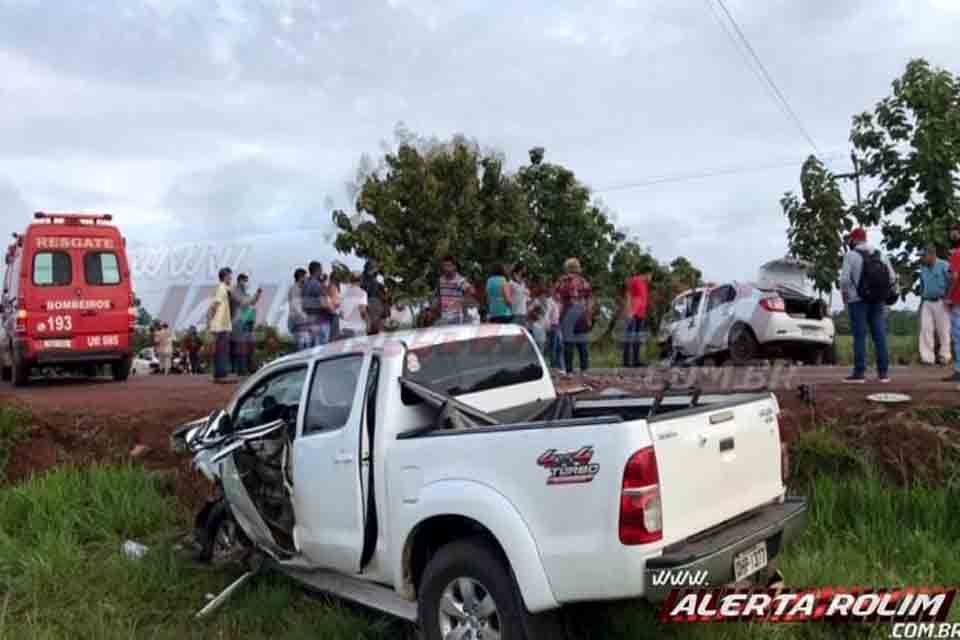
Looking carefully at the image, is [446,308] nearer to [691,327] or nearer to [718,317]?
[718,317]

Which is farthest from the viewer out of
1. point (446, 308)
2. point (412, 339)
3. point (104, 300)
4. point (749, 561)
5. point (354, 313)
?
point (104, 300)

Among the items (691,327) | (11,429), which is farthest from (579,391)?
(691,327)

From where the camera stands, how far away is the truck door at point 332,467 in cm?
458

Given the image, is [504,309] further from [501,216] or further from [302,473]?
[501,216]

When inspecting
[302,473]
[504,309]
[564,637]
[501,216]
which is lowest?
[564,637]

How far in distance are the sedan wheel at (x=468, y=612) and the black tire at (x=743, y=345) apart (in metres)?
9.63

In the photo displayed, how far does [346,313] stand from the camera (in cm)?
1172

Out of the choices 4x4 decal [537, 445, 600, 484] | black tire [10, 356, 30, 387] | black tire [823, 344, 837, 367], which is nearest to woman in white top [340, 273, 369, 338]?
black tire [10, 356, 30, 387]

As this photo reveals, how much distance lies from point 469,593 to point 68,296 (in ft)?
34.3

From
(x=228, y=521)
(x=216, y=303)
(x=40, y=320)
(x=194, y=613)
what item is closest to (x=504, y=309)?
(x=216, y=303)

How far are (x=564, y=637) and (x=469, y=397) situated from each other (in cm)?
168

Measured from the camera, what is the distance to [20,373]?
1246 cm

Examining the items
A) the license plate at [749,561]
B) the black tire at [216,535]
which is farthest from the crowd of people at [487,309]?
the license plate at [749,561]

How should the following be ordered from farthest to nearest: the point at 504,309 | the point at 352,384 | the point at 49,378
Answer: the point at 49,378
the point at 504,309
the point at 352,384
